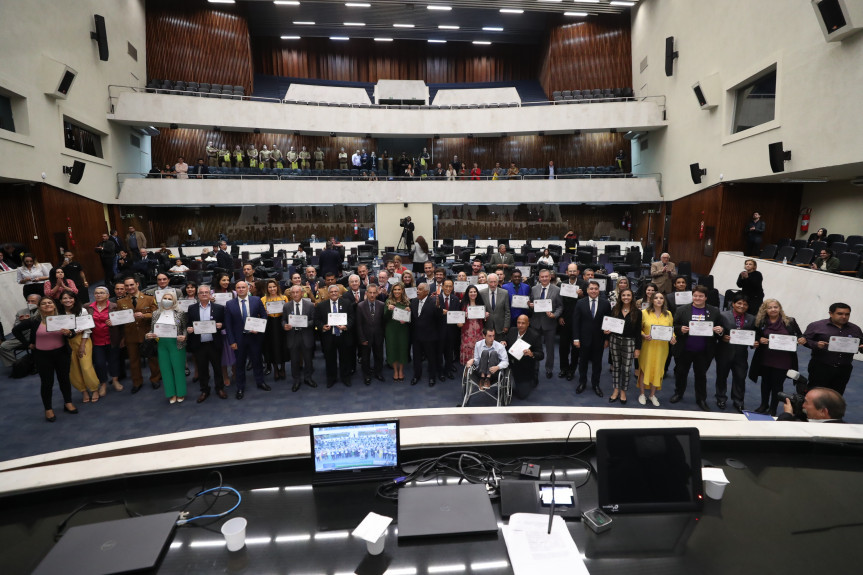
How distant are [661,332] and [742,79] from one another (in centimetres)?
1162

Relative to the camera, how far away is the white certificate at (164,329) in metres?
6.08

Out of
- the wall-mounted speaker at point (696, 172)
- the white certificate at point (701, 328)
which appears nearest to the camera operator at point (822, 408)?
the white certificate at point (701, 328)

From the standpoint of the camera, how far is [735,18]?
1316 centimetres

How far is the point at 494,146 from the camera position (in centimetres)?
2473

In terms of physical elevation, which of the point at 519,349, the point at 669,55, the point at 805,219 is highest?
the point at 669,55

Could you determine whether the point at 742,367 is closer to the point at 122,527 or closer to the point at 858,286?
the point at 858,286

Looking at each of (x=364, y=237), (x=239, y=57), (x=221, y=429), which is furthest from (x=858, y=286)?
(x=239, y=57)

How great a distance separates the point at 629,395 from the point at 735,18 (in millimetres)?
13363

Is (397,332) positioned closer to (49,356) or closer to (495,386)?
(495,386)

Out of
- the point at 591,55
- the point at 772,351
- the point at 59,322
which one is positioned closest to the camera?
the point at 772,351

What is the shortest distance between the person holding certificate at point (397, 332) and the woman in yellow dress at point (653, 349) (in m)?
3.56

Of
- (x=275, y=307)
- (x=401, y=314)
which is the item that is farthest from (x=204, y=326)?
(x=401, y=314)

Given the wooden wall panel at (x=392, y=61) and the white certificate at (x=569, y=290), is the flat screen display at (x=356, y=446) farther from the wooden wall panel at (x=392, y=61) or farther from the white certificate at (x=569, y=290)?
the wooden wall panel at (x=392, y=61)

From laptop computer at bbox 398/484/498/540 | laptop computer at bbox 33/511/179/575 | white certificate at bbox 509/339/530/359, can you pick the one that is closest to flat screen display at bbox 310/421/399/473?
laptop computer at bbox 398/484/498/540
